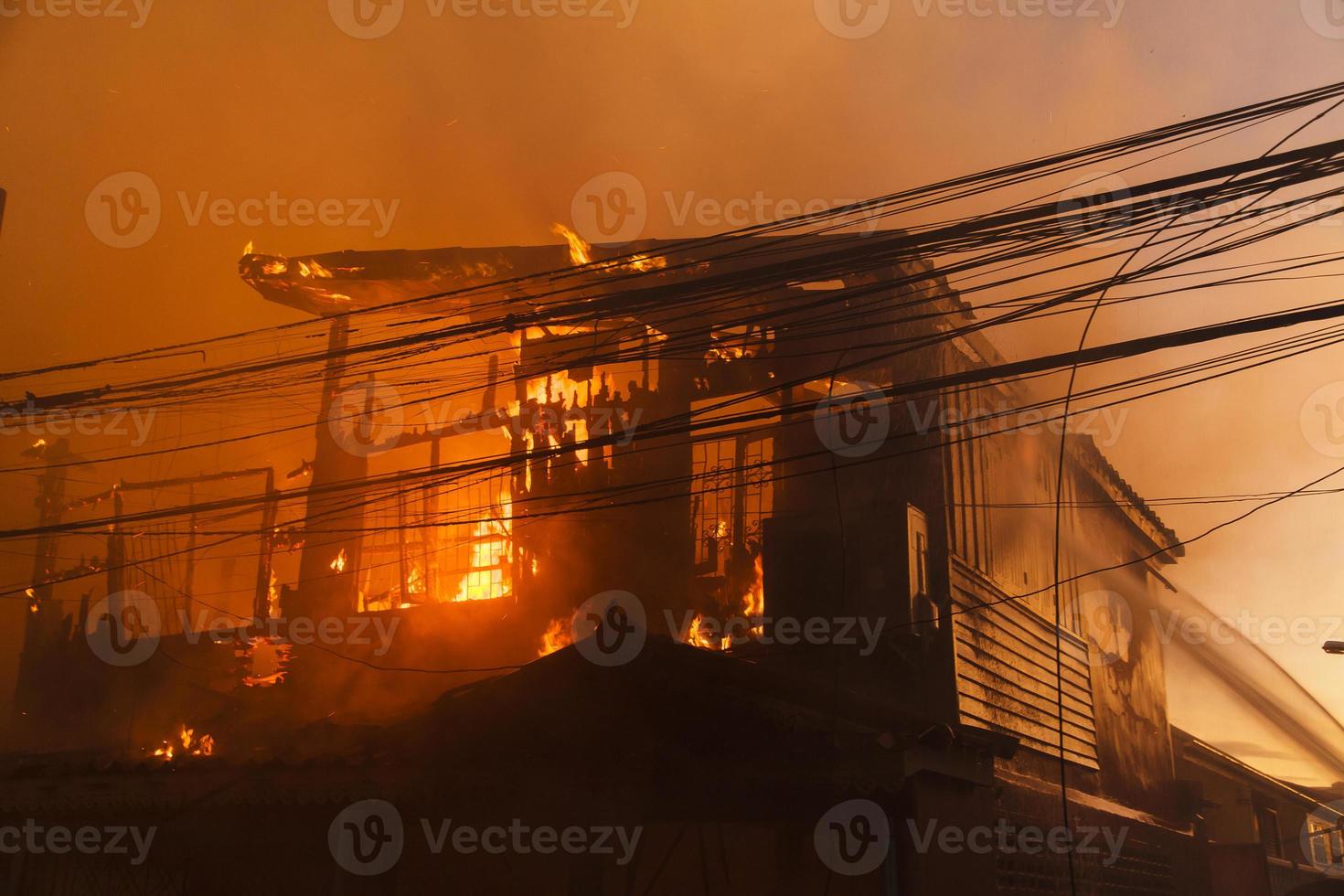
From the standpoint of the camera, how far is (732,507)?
61.5ft

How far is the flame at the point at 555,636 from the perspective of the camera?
19984 mm

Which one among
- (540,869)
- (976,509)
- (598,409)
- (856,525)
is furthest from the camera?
(598,409)

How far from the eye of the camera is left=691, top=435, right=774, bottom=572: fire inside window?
18.2m

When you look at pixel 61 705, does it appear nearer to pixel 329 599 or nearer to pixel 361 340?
pixel 329 599

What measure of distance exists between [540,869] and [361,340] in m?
17.7

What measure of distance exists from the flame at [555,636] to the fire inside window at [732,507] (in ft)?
10.6

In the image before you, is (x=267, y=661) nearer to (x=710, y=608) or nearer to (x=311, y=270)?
(x=311, y=270)

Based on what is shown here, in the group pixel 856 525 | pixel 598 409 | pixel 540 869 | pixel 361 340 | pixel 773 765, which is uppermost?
pixel 361 340

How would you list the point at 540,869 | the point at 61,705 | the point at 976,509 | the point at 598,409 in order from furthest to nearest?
the point at 61,705 < the point at 598,409 < the point at 976,509 < the point at 540,869

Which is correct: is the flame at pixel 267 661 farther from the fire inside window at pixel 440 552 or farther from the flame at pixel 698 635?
the flame at pixel 698 635

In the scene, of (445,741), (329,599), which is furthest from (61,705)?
(445,741)

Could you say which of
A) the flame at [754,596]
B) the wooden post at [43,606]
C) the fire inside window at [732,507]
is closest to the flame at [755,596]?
the flame at [754,596]

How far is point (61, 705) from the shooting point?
31.1 meters

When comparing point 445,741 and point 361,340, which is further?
point 361,340
